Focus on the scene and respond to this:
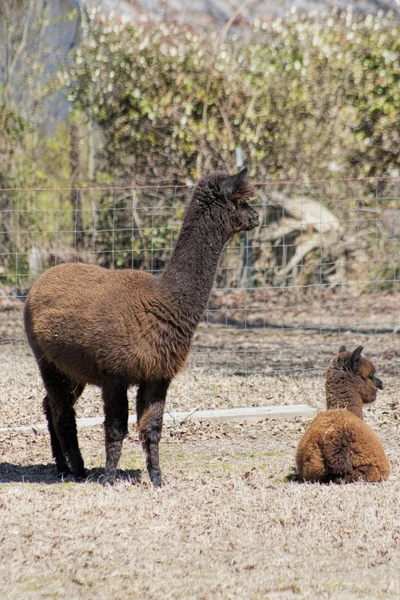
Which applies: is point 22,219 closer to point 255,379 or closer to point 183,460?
point 255,379

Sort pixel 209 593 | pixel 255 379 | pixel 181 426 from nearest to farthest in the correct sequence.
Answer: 1. pixel 209 593
2. pixel 181 426
3. pixel 255 379

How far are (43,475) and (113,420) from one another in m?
0.90

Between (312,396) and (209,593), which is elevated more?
(209,593)

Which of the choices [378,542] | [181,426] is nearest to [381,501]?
[378,542]

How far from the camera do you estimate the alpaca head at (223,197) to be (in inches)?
209

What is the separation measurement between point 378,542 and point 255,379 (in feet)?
15.0

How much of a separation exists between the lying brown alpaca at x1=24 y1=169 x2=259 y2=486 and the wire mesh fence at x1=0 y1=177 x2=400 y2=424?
4709 millimetres

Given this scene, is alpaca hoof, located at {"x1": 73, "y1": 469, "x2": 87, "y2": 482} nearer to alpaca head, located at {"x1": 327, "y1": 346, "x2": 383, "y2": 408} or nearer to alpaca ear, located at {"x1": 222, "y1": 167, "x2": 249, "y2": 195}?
alpaca head, located at {"x1": 327, "y1": 346, "x2": 383, "y2": 408}

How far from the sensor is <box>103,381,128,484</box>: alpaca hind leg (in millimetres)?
5293

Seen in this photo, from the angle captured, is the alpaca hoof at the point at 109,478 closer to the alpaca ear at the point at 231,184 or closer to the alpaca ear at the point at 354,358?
the alpaca ear at the point at 354,358

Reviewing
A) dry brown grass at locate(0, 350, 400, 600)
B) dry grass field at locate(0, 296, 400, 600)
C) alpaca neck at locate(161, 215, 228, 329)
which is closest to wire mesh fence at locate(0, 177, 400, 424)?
dry grass field at locate(0, 296, 400, 600)

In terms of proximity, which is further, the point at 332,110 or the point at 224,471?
the point at 332,110

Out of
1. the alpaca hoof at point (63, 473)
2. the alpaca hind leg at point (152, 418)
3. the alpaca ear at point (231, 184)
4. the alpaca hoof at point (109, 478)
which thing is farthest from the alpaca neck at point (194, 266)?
the alpaca hoof at point (63, 473)

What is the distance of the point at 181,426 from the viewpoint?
705 centimetres
